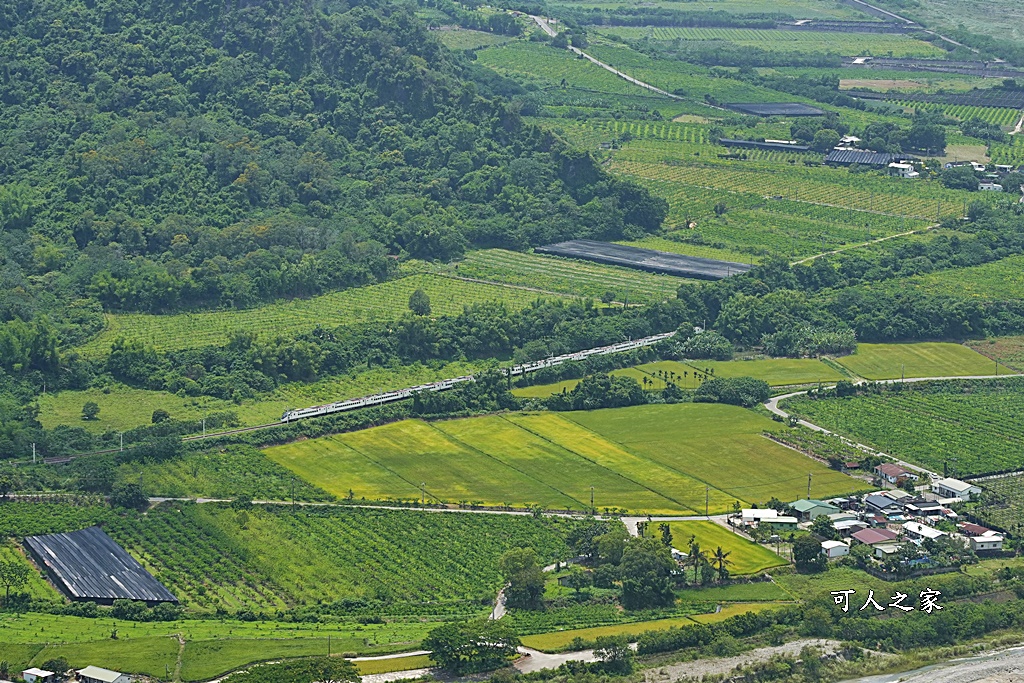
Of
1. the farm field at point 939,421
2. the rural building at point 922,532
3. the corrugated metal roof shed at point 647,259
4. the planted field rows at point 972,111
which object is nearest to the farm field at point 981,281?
the corrugated metal roof shed at point 647,259

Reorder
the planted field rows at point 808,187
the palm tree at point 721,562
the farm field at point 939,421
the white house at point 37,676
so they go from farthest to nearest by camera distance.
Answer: the planted field rows at point 808,187
the farm field at point 939,421
the palm tree at point 721,562
the white house at point 37,676

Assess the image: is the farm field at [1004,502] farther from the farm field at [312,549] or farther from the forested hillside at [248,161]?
the forested hillside at [248,161]

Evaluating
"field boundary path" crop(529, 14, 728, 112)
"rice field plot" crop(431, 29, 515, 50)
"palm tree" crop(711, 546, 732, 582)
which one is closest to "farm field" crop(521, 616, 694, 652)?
"palm tree" crop(711, 546, 732, 582)

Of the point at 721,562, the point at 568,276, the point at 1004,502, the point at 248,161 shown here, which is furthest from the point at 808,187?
the point at 721,562

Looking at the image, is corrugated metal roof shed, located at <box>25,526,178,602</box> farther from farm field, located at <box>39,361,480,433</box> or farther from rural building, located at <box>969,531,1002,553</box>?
rural building, located at <box>969,531,1002,553</box>

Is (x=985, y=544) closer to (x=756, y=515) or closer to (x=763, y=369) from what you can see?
(x=756, y=515)

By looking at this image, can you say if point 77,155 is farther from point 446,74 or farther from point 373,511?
point 373,511
